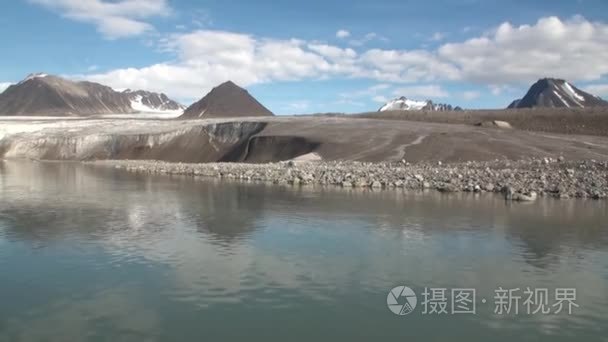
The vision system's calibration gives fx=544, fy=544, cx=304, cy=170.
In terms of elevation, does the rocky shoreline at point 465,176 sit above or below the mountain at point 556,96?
below

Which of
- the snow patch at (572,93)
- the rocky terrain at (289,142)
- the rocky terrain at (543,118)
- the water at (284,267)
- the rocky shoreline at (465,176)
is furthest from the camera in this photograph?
the snow patch at (572,93)

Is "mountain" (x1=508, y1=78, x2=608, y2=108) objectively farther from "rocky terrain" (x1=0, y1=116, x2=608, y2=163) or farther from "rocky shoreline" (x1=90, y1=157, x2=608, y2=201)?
"rocky shoreline" (x1=90, y1=157, x2=608, y2=201)

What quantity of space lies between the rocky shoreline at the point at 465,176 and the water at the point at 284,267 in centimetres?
540

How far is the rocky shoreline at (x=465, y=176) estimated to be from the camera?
105 ft

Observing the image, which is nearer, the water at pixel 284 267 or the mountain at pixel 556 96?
the water at pixel 284 267

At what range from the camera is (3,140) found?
9638 cm

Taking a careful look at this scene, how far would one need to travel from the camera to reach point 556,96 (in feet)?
465

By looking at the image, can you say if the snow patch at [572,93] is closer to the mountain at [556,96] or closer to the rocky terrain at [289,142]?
the mountain at [556,96]

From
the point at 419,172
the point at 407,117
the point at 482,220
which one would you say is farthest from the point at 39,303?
the point at 407,117

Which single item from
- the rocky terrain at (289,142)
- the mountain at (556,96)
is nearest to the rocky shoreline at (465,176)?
the rocky terrain at (289,142)

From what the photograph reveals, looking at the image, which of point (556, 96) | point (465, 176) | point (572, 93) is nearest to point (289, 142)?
point (465, 176)

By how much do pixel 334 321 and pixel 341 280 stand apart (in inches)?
108

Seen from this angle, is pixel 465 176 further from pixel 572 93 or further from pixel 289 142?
pixel 572 93

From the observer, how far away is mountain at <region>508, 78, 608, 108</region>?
140875mm
